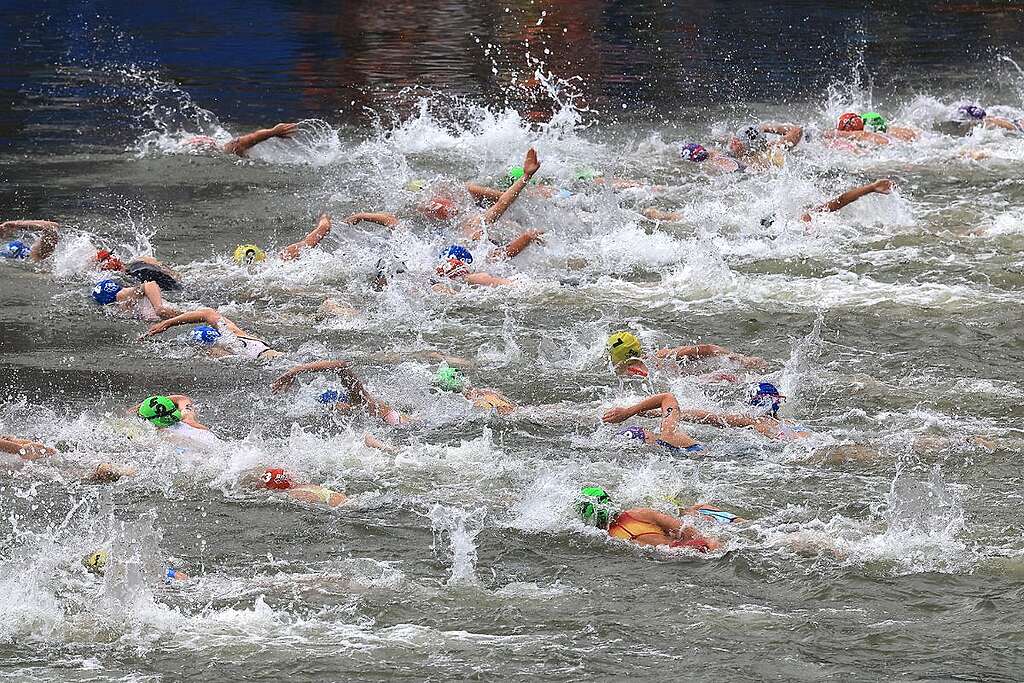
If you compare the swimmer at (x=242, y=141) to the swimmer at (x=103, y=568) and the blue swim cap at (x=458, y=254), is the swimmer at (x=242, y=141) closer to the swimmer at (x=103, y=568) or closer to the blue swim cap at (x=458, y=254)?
the blue swim cap at (x=458, y=254)

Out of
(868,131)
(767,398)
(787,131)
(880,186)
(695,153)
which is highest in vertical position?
(868,131)

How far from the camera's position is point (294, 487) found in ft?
27.3

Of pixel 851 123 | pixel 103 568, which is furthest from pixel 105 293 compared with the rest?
pixel 851 123

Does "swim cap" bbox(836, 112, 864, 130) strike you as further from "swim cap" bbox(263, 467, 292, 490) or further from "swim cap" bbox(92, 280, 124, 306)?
"swim cap" bbox(263, 467, 292, 490)

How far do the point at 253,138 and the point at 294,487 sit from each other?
923cm

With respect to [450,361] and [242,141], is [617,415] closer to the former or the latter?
[450,361]

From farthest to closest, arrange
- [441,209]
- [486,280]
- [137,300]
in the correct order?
[441,209] < [486,280] < [137,300]

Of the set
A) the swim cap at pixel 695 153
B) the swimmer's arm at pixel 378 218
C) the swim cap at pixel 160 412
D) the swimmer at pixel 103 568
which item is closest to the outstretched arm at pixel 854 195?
the swim cap at pixel 695 153

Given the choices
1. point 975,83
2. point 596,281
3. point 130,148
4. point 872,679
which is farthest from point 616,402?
point 975,83

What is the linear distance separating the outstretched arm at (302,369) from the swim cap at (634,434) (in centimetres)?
199

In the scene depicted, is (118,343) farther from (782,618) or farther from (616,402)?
(782,618)

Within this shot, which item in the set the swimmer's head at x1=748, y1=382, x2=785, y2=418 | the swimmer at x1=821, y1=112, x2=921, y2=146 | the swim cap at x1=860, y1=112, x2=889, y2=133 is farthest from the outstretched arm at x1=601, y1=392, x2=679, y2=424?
the swim cap at x1=860, y1=112, x2=889, y2=133

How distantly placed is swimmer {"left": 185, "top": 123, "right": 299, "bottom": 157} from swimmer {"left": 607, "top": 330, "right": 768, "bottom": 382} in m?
6.88

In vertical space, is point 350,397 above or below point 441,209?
below
